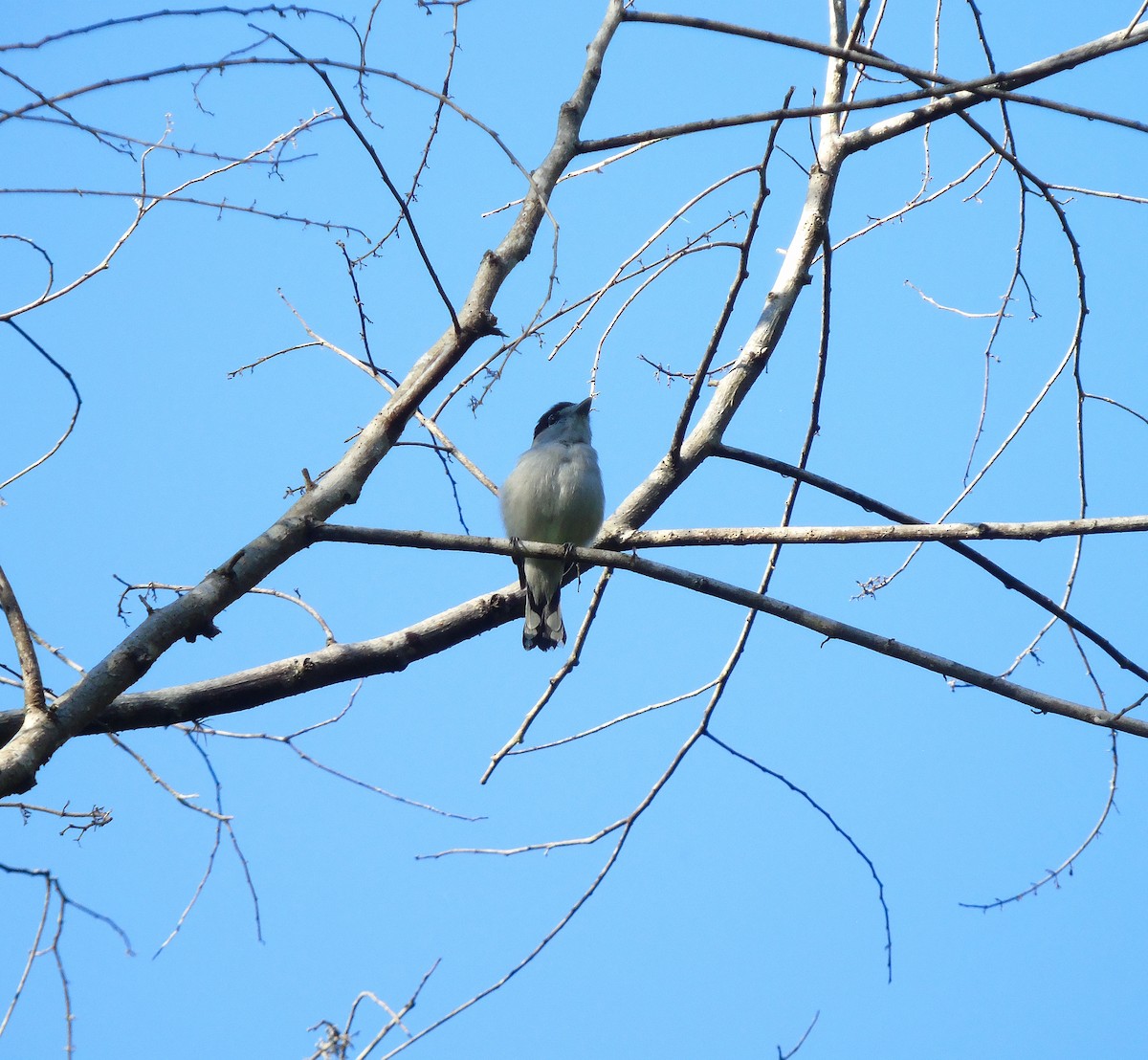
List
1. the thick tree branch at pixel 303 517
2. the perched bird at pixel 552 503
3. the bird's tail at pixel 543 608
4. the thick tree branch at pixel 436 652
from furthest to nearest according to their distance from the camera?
1. the perched bird at pixel 552 503
2. the bird's tail at pixel 543 608
3. the thick tree branch at pixel 436 652
4. the thick tree branch at pixel 303 517

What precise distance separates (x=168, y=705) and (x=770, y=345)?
2594mm

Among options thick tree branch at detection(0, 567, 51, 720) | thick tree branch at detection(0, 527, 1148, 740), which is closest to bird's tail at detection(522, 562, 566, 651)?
thick tree branch at detection(0, 527, 1148, 740)

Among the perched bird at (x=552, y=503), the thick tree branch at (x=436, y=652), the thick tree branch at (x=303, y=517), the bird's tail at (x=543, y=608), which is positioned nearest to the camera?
the thick tree branch at (x=303, y=517)

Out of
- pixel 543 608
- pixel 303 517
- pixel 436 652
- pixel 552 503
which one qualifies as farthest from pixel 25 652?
pixel 552 503

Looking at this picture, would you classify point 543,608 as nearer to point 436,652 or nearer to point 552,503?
point 552,503

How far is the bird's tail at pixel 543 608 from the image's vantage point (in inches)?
183

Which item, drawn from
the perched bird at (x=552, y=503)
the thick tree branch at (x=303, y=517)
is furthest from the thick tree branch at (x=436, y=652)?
the perched bird at (x=552, y=503)

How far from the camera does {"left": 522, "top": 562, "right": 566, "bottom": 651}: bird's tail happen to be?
15.2 ft

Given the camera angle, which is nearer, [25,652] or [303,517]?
[25,652]

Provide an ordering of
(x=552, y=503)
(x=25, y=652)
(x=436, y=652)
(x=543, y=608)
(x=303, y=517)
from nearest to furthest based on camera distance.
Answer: (x=25, y=652) → (x=303, y=517) → (x=436, y=652) → (x=543, y=608) → (x=552, y=503)

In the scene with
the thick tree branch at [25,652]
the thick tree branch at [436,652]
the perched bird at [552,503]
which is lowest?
the thick tree branch at [25,652]

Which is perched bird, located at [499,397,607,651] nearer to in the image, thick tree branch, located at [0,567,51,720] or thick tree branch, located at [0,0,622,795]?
thick tree branch, located at [0,0,622,795]

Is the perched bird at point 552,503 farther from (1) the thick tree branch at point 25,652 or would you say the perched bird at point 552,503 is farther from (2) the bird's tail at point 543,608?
(1) the thick tree branch at point 25,652

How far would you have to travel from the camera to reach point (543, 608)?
4.82 m
